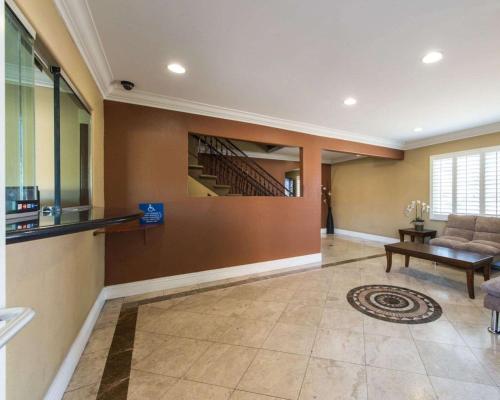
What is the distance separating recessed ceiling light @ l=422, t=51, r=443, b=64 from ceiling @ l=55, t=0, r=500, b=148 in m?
0.06


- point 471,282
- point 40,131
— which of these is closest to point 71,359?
point 40,131

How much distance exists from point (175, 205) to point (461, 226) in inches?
215

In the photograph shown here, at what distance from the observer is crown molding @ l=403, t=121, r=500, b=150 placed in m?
4.36

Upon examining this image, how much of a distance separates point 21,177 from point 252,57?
80.7 inches

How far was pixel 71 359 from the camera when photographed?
1759 millimetres

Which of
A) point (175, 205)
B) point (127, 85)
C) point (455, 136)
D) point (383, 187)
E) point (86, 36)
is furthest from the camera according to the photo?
point (383, 187)

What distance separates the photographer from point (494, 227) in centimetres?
411

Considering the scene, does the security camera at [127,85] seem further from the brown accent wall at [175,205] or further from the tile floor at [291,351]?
the tile floor at [291,351]

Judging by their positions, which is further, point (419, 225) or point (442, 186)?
point (419, 225)

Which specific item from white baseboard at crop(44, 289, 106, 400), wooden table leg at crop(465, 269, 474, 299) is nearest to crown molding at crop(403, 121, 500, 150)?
wooden table leg at crop(465, 269, 474, 299)

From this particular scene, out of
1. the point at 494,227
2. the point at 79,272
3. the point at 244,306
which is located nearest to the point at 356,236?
the point at 494,227

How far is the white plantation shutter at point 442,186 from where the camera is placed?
16.6ft

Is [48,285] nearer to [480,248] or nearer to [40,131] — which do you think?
[40,131]

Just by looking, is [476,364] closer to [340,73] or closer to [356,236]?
[340,73]
